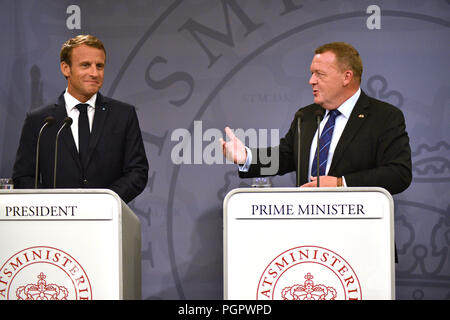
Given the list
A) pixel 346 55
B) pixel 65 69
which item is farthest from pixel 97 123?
pixel 346 55

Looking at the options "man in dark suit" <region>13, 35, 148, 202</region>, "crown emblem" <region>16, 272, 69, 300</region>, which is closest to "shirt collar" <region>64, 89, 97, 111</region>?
"man in dark suit" <region>13, 35, 148, 202</region>

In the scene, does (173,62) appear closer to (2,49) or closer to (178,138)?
(178,138)

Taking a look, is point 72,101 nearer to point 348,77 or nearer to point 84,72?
point 84,72

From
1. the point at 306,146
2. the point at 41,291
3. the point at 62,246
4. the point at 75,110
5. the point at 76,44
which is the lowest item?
the point at 41,291

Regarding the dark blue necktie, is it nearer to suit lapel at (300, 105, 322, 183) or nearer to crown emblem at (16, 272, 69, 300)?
suit lapel at (300, 105, 322, 183)

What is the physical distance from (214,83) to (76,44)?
101 centimetres

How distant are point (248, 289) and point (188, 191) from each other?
2.01 metres

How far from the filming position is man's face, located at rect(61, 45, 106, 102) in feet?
14.5

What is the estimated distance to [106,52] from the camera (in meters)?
4.66

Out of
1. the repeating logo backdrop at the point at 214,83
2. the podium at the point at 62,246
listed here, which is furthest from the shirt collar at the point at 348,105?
the podium at the point at 62,246

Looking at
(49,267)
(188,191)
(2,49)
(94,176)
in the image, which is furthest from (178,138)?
(49,267)

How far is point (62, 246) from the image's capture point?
275cm
